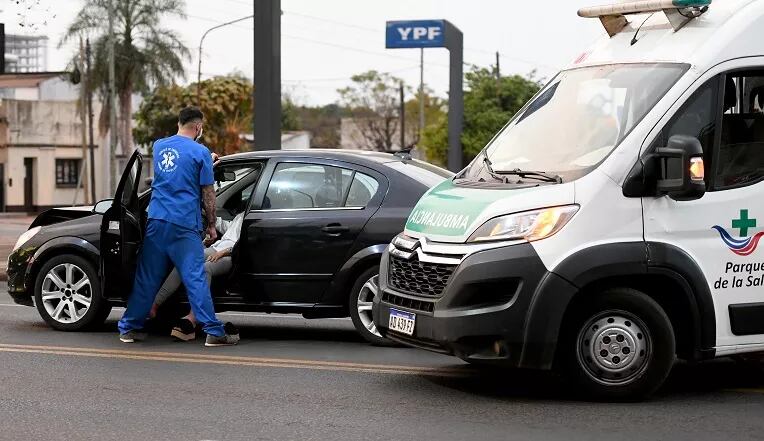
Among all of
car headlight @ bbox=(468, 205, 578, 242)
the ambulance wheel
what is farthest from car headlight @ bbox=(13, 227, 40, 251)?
the ambulance wheel

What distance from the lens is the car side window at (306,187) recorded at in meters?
10.5

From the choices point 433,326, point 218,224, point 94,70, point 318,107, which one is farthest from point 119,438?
point 318,107

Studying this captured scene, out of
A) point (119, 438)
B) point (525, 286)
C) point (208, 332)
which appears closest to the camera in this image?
point (119, 438)

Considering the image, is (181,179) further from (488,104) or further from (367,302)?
(488,104)

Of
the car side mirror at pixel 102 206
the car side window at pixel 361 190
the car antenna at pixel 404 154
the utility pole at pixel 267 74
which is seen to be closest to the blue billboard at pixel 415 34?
the utility pole at pixel 267 74

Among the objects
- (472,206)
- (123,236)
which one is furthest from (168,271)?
(472,206)

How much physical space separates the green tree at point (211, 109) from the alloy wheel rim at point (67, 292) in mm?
61829

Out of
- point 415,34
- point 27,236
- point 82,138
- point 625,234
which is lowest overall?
point 27,236

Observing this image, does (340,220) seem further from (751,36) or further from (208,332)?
(751,36)

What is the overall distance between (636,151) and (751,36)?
1021 millimetres

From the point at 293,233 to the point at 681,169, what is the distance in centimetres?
361

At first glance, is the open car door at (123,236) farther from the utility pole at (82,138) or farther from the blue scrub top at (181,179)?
the utility pole at (82,138)

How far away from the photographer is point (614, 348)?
7762 mm

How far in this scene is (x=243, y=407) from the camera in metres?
7.62
